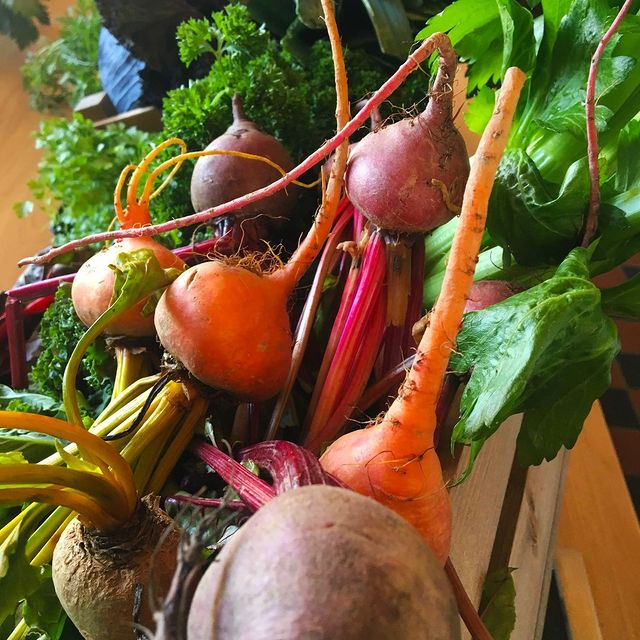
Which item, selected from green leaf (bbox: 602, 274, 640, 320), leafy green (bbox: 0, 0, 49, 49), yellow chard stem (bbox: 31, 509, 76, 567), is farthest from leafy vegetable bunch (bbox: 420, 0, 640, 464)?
leafy green (bbox: 0, 0, 49, 49)

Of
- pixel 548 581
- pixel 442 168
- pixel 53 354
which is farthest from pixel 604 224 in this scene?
pixel 53 354

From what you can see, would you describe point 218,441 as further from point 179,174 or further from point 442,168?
point 179,174

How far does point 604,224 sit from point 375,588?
1.75 feet

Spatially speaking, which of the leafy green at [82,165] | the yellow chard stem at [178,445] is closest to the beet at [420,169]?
the yellow chard stem at [178,445]

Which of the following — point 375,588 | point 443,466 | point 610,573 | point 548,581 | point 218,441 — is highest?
point 375,588

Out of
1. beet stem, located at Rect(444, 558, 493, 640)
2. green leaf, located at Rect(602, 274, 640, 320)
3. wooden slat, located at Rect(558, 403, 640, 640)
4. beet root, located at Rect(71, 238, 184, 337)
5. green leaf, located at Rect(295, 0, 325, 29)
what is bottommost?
wooden slat, located at Rect(558, 403, 640, 640)

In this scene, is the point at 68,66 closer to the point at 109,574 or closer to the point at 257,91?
the point at 257,91

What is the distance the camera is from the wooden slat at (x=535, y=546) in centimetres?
87

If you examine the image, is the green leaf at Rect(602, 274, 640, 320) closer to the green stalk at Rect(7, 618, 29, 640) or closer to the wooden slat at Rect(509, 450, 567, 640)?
the wooden slat at Rect(509, 450, 567, 640)

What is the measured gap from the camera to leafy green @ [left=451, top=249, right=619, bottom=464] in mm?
502

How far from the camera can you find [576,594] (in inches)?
42.3

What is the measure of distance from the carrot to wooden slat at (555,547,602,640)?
0.67 meters

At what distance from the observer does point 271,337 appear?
2.19 ft

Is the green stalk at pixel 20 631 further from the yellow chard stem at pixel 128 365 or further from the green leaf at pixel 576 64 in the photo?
the green leaf at pixel 576 64
